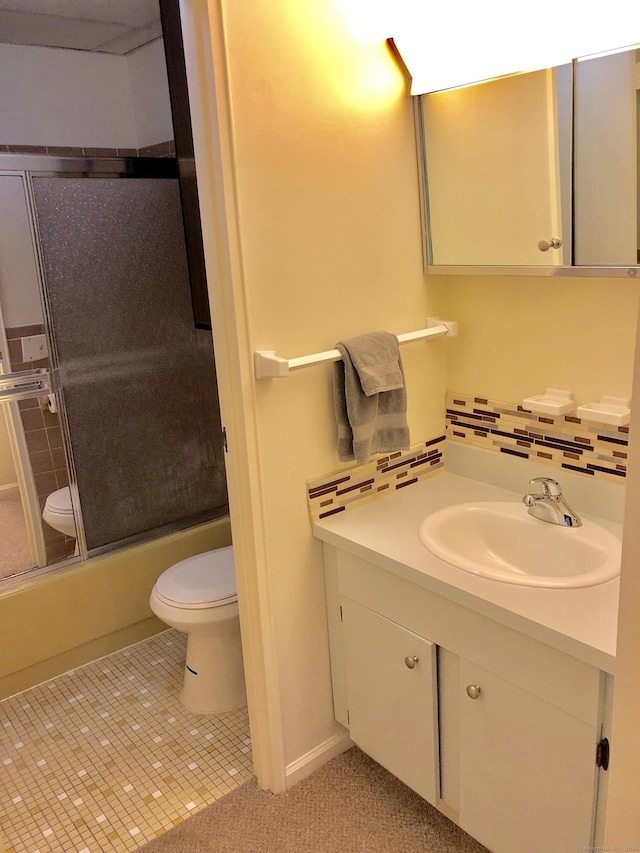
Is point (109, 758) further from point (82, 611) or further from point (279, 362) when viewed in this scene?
point (279, 362)

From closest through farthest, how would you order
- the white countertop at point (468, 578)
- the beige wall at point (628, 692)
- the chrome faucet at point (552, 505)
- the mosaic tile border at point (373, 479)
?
the beige wall at point (628, 692) < the white countertop at point (468, 578) < the chrome faucet at point (552, 505) < the mosaic tile border at point (373, 479)

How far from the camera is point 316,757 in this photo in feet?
6.79

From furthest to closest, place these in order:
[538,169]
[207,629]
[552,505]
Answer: [207,629] → [552,505] → [538,169]

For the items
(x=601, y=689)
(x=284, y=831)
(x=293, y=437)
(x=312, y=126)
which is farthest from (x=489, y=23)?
(x=284, y=831)

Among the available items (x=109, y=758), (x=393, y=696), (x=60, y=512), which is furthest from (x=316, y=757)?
(x=60, y=512)

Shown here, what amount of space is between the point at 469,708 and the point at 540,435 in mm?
748

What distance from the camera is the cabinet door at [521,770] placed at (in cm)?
142

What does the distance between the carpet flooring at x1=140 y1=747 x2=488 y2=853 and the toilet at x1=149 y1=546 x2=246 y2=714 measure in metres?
0.38

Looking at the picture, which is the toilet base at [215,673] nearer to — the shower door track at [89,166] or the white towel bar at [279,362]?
the white towel bar at [279,362]

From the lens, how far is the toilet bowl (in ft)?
8.33

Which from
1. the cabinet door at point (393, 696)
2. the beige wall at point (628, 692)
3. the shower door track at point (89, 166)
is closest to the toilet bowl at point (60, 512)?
the shower door track at point (89, 166)

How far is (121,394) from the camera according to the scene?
2615 millimetres

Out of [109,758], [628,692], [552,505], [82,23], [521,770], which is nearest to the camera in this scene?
[628,692]

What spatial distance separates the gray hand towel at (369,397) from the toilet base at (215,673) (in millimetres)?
827
